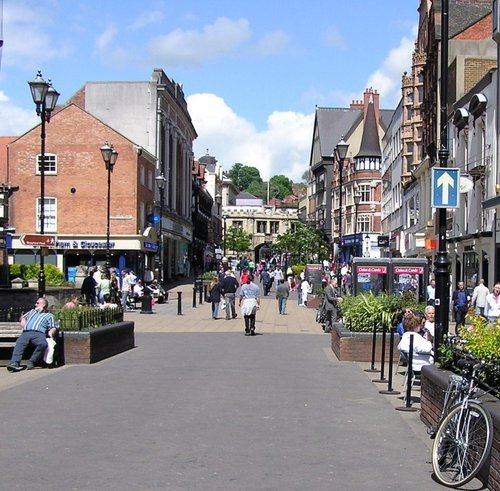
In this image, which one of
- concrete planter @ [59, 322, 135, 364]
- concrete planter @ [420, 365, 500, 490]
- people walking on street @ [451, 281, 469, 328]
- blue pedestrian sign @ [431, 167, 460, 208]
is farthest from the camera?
people walking on street @ [451, 281, 469, 328]

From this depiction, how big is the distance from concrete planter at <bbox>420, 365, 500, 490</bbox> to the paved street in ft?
0.88

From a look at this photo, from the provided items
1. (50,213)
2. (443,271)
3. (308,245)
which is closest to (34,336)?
(443,271)

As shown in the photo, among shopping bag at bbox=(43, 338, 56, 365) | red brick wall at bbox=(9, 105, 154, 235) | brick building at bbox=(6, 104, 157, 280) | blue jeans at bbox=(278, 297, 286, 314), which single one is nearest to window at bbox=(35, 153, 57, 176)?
brick building at bbox=(6, 104, 157, 280)

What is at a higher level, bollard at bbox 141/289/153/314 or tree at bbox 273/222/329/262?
tree at bbox 273/222/329/262

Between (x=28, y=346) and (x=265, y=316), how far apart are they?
19.4 m

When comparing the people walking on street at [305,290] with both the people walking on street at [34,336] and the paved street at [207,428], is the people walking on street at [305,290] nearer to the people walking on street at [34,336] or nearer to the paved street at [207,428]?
the paved street at [207,428]

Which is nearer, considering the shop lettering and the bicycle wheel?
the bicycle wheel

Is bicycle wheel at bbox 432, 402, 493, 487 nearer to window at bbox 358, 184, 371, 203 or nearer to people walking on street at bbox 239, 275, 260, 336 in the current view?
people walking on street at bbox 239, 275, 260, 336

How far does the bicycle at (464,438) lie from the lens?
712 cm

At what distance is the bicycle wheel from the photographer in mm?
A: 7094

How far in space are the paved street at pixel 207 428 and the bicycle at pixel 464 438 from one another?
222mm

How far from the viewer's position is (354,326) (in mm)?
18641

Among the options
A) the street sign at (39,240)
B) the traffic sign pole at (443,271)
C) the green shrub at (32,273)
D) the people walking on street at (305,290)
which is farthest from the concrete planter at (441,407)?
the people walking on street at (305,290)

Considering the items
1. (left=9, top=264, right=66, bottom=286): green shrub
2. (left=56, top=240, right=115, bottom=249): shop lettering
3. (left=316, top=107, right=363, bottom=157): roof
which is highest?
(left=316, top=107, right=363, bottom=157): roof
